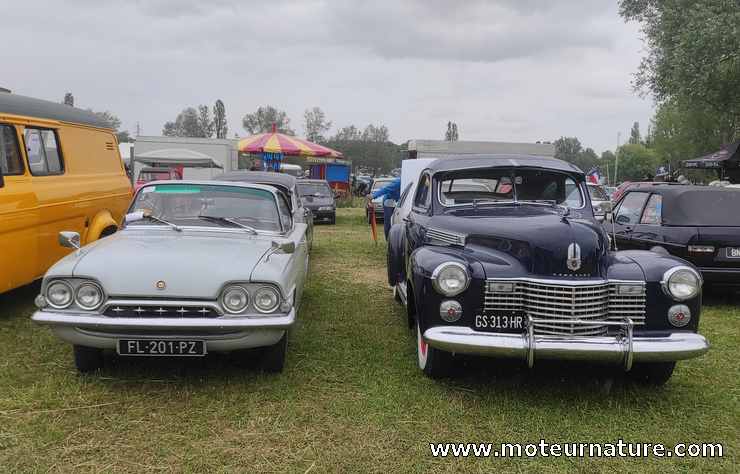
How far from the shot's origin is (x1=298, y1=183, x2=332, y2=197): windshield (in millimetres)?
18844

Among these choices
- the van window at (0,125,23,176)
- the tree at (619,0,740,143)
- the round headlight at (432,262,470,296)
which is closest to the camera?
the round headlight at (432,262,470,296)

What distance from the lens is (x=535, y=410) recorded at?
4145 mm

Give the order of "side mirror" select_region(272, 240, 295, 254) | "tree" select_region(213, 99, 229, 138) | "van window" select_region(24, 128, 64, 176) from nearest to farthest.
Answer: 1. "side mirror" select_region(272, 240, 295, 254)
2. "van window" select_region(24, 128, 64, 176)
3. "tree" select_region(213, 99, 229, 138)

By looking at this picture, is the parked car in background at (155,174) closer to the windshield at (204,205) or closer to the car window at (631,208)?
the windshield at (204,205)

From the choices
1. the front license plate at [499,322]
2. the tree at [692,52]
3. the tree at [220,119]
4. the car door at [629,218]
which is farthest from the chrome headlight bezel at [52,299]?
the tree at [220,119]

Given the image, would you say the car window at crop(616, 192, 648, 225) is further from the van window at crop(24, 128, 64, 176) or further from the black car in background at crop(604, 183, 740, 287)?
the van window at crop(24, 128, 64, 176)

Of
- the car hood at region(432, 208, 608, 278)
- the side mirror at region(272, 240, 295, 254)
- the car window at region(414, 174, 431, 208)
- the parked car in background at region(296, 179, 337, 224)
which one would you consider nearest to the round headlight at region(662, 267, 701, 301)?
the car hood at region(432, 208, 608, 278)

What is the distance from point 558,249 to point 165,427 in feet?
9.27

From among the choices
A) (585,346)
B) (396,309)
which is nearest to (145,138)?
(396,309)

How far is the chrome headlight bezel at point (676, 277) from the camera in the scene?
4.21m

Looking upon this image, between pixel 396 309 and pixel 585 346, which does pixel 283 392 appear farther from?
pixel 396 309

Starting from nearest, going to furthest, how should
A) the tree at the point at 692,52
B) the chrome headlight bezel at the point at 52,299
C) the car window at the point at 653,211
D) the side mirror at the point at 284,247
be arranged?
the chrome headlight bezel at the point at 52,299
the side mirror at the point at 284,247
the car window at the point at 653,211
the tree at the point at 692,52

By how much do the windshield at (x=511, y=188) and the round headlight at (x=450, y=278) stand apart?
5.27 ft

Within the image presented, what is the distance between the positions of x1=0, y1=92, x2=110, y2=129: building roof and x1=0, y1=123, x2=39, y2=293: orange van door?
0.85 ft
